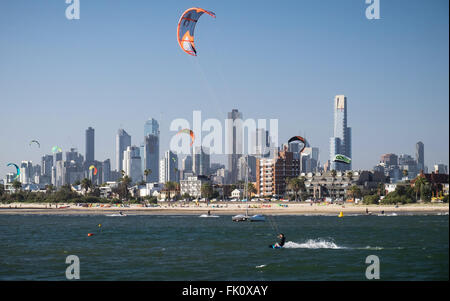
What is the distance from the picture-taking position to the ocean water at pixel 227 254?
34.1m

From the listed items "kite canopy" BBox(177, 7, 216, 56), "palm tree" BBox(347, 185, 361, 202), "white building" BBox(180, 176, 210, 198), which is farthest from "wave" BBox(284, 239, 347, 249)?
"white building" BBox(180, 176, 210, 198)

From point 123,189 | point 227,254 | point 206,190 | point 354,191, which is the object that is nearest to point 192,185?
point 206,190

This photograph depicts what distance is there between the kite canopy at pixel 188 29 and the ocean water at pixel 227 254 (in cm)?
1391

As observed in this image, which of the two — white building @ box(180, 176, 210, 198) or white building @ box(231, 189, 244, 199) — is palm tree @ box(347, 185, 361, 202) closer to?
white building @ box(231, 189, 244, 199)

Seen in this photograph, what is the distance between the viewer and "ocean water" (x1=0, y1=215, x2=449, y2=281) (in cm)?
3412

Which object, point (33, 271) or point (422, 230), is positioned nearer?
point (33, 271)

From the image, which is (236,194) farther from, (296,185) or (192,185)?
(296,185)

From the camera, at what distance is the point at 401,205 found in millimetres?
112000

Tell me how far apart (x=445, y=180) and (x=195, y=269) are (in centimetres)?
10924

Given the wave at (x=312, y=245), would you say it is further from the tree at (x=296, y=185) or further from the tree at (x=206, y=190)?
the tree at (x=206, y=190)

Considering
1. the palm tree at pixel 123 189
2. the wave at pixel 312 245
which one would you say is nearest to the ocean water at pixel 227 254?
the wave at pixel 312 245
